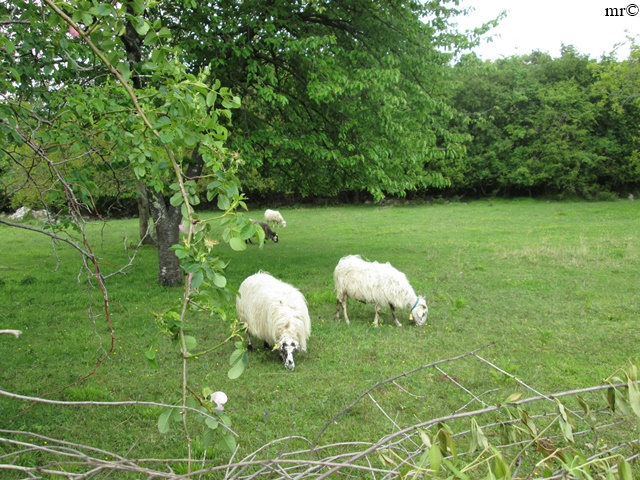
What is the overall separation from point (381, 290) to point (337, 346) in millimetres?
1588

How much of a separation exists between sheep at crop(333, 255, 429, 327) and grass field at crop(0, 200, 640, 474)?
1.15ft

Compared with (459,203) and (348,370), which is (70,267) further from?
(459,203)

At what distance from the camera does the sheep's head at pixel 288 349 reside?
6.50m

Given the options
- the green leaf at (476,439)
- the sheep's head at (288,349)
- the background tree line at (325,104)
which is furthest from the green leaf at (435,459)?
the sheep's head at (288,349)

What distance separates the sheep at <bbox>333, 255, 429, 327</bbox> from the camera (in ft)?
27.7

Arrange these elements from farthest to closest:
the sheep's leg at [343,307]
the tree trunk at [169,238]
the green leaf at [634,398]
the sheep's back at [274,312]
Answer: the tree trunk at [169,238] → the sheep's leg at [343,307] → the sheep's back at [274,312] → the green leaf at [634,398]

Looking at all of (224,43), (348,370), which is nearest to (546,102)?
(224,43)

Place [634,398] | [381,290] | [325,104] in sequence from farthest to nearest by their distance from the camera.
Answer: [325,104] < [381,290] < [634,398]

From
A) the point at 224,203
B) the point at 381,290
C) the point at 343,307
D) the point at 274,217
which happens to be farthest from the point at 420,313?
the point at 274,217

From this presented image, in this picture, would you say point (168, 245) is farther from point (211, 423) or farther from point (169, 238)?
point (211, 423)

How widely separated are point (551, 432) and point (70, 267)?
43.3 ft

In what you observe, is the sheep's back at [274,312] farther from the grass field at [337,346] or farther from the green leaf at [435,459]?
the green leaf at [435,459]

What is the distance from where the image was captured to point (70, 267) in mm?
13812

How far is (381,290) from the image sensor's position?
→ 852 centimetres
